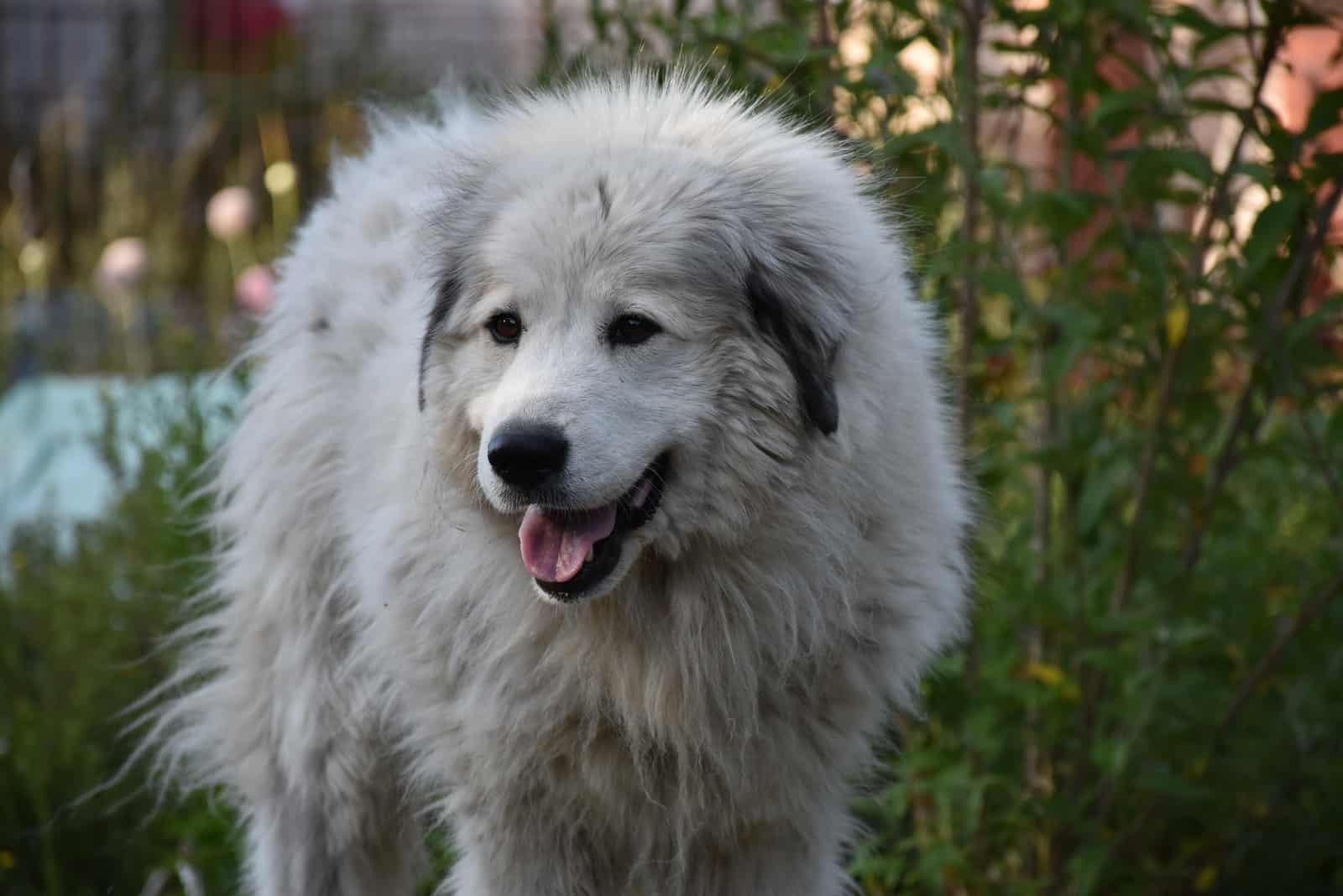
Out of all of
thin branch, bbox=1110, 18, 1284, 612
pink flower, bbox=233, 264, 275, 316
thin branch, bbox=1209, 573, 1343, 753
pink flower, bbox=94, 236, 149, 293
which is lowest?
pink flower, bbox=94, 236, 149, 293

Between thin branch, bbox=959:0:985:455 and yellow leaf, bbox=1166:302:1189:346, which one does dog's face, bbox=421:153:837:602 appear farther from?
yellow leaf, bbox=1166:302:1189:346

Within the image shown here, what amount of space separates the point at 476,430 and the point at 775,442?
1.74ft

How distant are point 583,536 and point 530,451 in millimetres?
234

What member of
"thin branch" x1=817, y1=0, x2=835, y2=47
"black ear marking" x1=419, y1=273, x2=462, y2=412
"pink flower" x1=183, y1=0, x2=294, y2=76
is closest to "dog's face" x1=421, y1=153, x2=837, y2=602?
"black ear marking" x1=419, y1=273, x2=462, y2=412

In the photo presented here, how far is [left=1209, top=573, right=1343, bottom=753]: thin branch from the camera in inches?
136

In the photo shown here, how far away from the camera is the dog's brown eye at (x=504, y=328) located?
9.11ft

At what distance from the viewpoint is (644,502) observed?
8.90ft

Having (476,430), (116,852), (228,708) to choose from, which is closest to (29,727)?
(116,852)

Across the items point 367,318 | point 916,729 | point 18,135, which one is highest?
point 367,318

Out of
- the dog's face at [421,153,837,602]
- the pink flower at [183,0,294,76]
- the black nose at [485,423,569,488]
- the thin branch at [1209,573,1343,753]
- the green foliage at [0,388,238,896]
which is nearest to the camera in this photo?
the black nose at [485,423,569,488]

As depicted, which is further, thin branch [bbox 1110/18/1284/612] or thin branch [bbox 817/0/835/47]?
thin branch [bbox 817/0/835/47]

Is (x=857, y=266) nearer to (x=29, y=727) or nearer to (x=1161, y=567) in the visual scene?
(x=1161, y=567)

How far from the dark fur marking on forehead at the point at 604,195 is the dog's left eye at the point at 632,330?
179mm

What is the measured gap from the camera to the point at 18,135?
1258 centimetres
